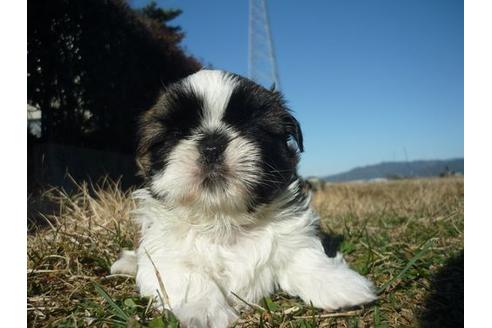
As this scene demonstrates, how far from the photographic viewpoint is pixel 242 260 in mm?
2027

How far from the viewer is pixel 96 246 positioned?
255 cm

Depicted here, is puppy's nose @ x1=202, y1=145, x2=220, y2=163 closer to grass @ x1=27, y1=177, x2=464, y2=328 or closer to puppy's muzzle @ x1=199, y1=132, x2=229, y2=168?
puppy's muzzle @ x1=199, y1=132, x2=229, y2=168

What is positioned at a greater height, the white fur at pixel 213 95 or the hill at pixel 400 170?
the white fur at pixel 213 95

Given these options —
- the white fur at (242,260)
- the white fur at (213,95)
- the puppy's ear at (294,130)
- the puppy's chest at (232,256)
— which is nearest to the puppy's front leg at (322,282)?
the white fur at (242,260)

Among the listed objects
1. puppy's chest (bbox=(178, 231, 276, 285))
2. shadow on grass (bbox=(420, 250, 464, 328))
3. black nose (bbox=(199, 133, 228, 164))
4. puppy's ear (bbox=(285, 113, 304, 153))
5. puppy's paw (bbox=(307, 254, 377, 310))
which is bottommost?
shadow on grass (bbox=(420, 250, 464, 328))

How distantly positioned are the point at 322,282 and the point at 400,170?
5429 mm

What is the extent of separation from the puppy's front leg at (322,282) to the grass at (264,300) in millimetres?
46

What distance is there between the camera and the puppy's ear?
221 cm

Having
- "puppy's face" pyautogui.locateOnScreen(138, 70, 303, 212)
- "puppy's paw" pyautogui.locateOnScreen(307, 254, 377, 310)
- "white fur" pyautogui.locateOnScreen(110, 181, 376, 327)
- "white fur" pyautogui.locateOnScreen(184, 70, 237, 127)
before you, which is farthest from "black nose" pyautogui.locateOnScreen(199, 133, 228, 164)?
"puppy's paw" pyautogui.locateOnScreen(307, 254, 377, 310)

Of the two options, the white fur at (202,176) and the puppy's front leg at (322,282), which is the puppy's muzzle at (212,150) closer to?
the white fur at (202,176)

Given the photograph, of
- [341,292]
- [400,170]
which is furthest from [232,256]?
[400,170]

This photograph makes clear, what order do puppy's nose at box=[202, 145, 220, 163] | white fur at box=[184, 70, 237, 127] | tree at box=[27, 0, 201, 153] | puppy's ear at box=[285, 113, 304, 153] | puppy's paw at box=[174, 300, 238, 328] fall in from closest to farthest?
1. puppy's paw at box=[174, 300, 238, 328]
2. puppy's nose at box=[202, 145, 220, 163]
3. white fur at box=[184, 70, 237, 127]
4. puppy's ear at box=[285, 113, 304, 153]
5. tree at box=[27, 0, 201, 153]

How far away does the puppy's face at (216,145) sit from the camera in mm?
1814
